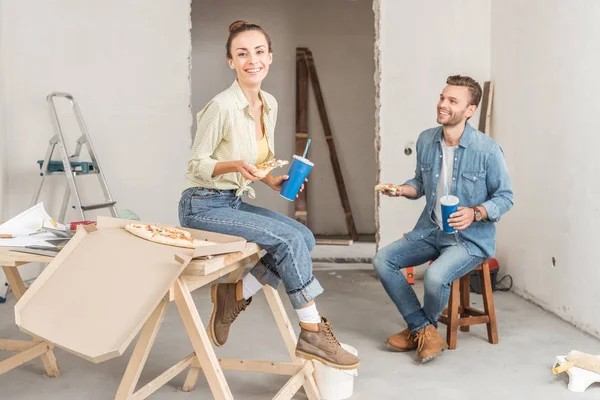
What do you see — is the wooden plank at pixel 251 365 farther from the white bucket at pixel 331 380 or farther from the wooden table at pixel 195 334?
the white bucket at pixel 331 380

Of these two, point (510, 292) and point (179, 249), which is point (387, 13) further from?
point (179, 249)

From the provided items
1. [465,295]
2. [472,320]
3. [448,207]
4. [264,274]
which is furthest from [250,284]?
[465,295]

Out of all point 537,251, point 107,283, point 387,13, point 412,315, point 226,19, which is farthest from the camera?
point 226,19

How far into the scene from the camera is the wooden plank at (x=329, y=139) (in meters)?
6.55

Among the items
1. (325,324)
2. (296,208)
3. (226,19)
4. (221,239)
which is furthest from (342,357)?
(226,19)

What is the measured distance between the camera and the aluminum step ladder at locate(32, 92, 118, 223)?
4305 mm

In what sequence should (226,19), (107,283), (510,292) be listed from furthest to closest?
(226,19) → (510,292) → (107,283)

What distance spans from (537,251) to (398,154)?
1.32 m

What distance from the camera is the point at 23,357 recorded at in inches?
106

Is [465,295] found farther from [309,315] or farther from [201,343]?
[201,343]

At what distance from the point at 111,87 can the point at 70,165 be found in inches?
28.5

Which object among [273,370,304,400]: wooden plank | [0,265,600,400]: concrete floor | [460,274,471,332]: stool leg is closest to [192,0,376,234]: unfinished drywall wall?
[0,265,600,400]: concrete floor

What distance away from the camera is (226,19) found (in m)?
6.51

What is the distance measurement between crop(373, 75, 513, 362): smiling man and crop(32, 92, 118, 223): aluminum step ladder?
2.18m
